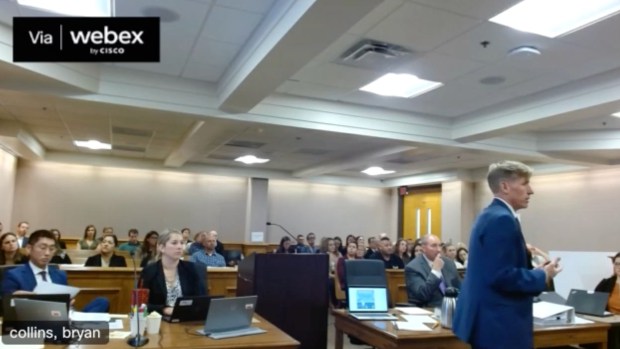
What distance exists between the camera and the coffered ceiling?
366cm

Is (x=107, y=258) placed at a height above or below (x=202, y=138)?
below

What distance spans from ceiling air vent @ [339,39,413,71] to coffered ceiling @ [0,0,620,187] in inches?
1.5


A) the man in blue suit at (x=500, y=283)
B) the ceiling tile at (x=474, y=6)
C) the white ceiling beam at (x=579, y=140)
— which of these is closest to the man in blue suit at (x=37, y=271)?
the man in blue suit at (x=500, y=283)

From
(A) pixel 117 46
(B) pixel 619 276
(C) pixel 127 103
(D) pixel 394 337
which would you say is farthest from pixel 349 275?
(C) pixel 127 103

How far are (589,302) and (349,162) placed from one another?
6278 mm

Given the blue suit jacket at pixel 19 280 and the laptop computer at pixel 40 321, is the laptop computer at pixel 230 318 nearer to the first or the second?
the laptop computer at pixel 40 321

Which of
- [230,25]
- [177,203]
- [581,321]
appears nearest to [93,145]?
[177,203]

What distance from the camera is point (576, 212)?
9570 mm

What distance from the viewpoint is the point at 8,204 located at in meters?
10.0

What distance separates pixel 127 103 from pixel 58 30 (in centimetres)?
182

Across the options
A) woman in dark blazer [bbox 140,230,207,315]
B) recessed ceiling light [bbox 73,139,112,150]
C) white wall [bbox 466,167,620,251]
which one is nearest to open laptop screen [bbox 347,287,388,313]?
woman in dark blazer [bbox 140,230,207,315]

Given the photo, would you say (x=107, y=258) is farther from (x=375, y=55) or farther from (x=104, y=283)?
(x=375, y=55)

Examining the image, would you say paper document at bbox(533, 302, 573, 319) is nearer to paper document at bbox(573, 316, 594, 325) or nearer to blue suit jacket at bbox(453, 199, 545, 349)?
paper document at bbox(573, 316, 594, 325)
